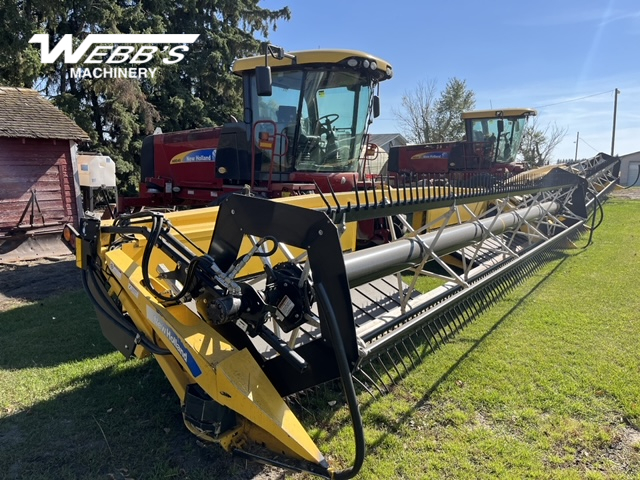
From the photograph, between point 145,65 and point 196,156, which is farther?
point 145,65

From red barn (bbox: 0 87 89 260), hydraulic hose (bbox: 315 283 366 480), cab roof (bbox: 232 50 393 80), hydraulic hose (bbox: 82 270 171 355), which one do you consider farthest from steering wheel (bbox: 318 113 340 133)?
red barn (bbox: 0 87 89 260)

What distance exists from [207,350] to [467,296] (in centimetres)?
233

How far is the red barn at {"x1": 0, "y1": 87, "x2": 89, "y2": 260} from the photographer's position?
27.7 feet

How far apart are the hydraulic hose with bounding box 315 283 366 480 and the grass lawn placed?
0.55 m

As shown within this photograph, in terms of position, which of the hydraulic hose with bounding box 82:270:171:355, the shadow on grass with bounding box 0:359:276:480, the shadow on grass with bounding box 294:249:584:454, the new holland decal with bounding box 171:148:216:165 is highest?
the new holland decal with bounding box 171:148:216:165

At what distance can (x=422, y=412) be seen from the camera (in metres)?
2.67

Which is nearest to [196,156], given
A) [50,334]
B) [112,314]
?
[50,334]

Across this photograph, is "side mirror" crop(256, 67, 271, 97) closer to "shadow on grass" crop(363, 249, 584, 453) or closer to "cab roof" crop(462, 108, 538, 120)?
"shadow on grass" crop(363, 249, 584, 453)

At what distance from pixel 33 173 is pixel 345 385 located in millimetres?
9634

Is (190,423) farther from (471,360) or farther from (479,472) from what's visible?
A: (471,360)

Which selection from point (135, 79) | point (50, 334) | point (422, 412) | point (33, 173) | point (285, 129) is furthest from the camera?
point (135, 79)

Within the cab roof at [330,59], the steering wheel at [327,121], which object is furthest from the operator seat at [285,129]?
the cab roof at [330,59]

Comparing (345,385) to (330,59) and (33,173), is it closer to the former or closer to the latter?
(330,59)

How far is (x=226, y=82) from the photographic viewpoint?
1905 centimetres
